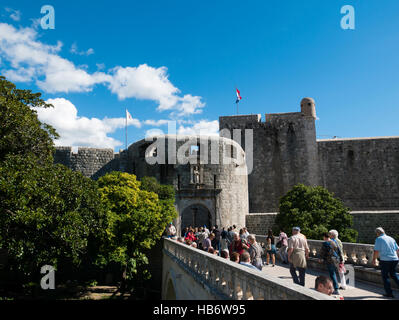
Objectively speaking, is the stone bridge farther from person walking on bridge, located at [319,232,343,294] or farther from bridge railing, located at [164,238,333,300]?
person walking on bridge, located at [319,232,343,294]

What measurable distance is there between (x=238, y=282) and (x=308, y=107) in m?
31.6

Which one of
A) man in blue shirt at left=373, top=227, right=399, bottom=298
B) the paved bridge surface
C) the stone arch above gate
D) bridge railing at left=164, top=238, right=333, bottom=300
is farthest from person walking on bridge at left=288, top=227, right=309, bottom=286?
the stone arch above gate

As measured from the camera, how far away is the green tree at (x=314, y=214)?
20308mm

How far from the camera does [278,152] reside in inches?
1361

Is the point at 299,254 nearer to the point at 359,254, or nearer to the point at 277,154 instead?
the point at 359,254

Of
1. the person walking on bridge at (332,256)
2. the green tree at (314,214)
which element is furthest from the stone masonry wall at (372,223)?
the person walking on bridge at (332,256)

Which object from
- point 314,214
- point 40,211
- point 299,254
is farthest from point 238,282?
point 314,214

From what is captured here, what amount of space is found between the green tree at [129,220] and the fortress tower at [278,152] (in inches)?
630

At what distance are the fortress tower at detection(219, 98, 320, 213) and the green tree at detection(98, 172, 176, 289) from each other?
52.5 ft

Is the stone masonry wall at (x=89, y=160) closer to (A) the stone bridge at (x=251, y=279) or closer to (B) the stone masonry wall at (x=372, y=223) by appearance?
(B) the stone masonry wall at (x=372, y=223)

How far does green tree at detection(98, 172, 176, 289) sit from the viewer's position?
17844 millimetres
